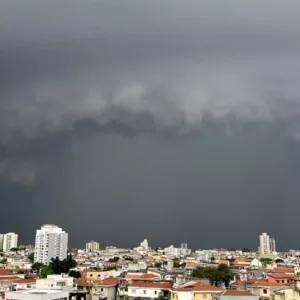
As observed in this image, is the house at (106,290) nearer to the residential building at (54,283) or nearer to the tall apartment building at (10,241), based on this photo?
the residential building at (54,283)

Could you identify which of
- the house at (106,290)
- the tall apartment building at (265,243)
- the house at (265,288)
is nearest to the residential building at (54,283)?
the house at (106,290)

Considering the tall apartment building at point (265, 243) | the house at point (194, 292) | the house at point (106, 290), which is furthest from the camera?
the tall apartment building at point (265, 243)

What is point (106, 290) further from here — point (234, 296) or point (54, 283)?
point (234, 296)

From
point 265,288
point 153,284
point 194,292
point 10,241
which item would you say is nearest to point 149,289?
point 153,284

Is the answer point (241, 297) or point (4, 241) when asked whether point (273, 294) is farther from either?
point (4, 241)

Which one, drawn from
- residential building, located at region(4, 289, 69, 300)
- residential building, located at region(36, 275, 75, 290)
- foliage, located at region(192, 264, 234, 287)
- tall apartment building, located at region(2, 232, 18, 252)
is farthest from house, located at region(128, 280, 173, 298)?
tall apartment building, located at region(2, 232, 18, 252)

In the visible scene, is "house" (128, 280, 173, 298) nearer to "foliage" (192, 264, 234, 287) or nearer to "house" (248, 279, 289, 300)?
"house" (248, 279, 289, 300)
